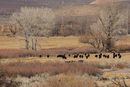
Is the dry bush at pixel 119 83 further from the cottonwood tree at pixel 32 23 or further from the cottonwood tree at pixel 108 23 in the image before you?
the cottonwood tree at pixel 108 23

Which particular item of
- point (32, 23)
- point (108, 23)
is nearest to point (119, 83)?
point (32, 23)

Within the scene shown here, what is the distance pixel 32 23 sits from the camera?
53031 mm

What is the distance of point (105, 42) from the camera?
54719 mm

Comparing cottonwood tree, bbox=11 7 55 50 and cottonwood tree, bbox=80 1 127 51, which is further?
cottonwood tree, bbox=80 1 127 51

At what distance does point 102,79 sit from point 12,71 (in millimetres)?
7222

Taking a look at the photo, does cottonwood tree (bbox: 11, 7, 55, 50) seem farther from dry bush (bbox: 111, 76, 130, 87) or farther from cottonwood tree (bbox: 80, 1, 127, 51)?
dry bush (bbox: 111, 76, 130, 87)

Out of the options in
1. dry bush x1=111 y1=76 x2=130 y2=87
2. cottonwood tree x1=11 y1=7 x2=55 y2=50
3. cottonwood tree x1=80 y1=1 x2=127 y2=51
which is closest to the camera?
dry bush x1=111 y1=76 x2=130 y2=87

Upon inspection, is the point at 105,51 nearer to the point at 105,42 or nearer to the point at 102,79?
the point at 105,42

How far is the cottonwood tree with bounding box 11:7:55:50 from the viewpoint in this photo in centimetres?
5238

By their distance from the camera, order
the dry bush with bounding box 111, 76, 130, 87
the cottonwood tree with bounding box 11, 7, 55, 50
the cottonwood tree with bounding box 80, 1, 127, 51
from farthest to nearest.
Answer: the cottonwood tree with bounding box 80, 1, 127, 51 → the cottonwood tree with bounding box 11, 7, 55, 50 → the dry bush with bounding box 111, 76, 130, 87

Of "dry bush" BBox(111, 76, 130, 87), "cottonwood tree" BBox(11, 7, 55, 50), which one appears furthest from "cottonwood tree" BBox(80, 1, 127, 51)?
"dry bush" BBox(111, 76, 130, 87)

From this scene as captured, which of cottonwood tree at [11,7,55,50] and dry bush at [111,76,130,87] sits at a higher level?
Result: cottonwood tree at [11,7,55,50]

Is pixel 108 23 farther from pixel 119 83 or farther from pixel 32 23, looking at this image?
pixel 119 83

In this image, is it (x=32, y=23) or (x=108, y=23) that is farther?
(x=108, y=23)
